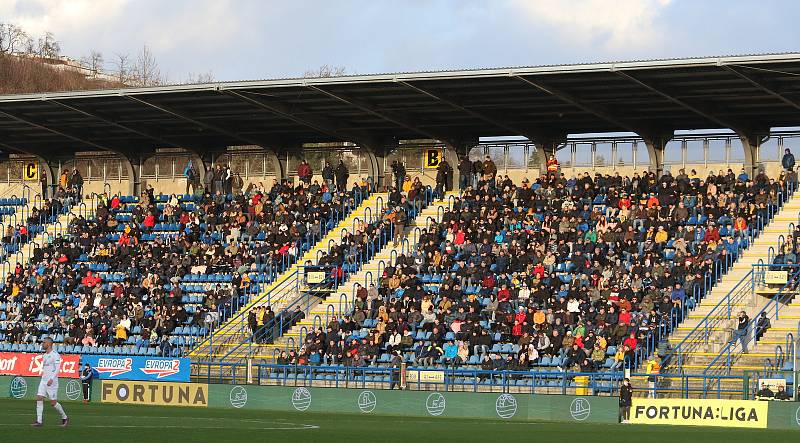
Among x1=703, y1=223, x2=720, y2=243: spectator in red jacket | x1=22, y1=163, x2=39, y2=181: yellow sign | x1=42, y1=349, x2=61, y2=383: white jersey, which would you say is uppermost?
x1=22, y1=163, x2=39, y2=181: yellow sign

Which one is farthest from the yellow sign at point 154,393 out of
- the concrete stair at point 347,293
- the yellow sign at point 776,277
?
the yellow sign at point 776,277

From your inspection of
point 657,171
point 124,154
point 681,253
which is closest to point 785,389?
point 681,253

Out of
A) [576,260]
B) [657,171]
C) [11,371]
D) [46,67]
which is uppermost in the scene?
[46,67]

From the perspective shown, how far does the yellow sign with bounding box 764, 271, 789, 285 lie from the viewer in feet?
A: 123

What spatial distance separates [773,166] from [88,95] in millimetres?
23769

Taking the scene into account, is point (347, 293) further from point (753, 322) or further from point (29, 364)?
point (753, 322)

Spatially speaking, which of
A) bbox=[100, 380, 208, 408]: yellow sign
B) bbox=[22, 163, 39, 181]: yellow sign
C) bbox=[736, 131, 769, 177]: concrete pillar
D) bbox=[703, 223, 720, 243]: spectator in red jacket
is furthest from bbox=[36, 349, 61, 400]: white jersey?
bbox=[22, 163, 39, 181]: yellow sign

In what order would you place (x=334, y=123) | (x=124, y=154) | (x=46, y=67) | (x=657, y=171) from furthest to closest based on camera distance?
(x=46, y=67) < (x=124, y=154) < (x=334, y=123) < (x=657, y=171)

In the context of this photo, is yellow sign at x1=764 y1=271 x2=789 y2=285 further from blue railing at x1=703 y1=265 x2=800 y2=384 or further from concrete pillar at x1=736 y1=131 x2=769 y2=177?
concrete pillar at x1=736 y1=131 x2=769 y2=177

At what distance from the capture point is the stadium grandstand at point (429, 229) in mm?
37844

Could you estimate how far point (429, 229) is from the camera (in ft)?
152

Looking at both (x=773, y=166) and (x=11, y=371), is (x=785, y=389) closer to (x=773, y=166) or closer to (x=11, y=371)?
(x=773, y=166)

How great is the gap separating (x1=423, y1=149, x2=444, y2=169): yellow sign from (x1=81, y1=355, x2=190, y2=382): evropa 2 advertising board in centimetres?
1499

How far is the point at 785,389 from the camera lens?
32688mm
